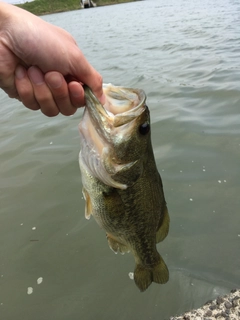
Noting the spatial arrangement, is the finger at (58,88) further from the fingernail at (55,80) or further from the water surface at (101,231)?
the water surface at (101,231)

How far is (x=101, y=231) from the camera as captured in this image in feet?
12.7

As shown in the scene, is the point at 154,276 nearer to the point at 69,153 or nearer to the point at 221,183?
the point at 221,183

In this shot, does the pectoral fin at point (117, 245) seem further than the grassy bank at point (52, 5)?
No

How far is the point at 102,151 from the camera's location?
6.49ft

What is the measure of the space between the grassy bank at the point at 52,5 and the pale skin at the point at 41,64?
65.4m

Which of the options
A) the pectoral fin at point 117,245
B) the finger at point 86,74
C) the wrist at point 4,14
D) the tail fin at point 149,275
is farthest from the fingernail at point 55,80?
the tail fin at point 149,275

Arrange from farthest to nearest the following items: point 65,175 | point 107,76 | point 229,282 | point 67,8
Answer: point 67,8
point 107,76
point 65,175
point 229,282

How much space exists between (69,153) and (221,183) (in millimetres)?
2594

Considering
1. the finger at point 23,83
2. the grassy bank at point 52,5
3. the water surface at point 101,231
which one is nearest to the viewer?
the finger at point 23,83

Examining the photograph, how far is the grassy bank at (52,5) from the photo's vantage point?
62.5 m

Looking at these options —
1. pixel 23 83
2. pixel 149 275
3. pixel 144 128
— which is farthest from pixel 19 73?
pixel 149 275

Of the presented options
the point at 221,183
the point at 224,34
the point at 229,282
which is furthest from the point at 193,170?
the point at 224,34

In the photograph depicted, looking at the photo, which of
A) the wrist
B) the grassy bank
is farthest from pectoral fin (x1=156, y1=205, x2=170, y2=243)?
the grassy bank

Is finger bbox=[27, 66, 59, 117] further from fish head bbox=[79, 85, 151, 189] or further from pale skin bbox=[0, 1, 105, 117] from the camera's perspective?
fish head bbox=[79, 85, 151, 189]
